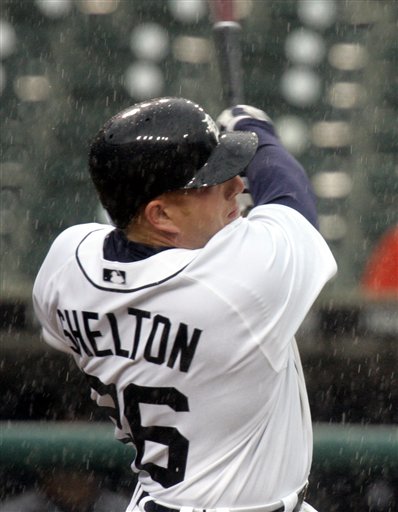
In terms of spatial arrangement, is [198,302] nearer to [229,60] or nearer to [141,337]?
[141,337]

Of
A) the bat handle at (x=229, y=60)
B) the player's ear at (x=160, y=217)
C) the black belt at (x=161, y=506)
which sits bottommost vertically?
the black belt at (x=161, y=506)

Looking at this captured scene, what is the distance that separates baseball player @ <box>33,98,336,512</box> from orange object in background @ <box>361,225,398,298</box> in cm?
590

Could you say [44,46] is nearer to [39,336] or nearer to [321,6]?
[321,6]

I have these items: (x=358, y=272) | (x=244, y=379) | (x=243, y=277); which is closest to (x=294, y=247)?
(x=243, y=277)

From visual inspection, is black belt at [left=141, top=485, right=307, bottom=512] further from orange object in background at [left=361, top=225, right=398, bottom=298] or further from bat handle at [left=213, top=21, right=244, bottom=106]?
orange object in background at [left=361, top=225, right=398, bottom=298]

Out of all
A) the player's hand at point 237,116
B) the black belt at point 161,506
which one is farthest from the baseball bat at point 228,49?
the black belt at point 161,506

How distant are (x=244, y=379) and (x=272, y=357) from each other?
0.06 m

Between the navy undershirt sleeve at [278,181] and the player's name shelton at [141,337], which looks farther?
the navy undershirt sleeve at [278,181]

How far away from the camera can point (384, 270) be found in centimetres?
831

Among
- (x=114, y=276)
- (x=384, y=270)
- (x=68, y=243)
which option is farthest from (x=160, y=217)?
(x=384, y=270)

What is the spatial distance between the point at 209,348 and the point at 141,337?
0.13 m

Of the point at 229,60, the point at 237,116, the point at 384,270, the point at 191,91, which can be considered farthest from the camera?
the point at 191,91

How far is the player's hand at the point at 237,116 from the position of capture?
6.73ft

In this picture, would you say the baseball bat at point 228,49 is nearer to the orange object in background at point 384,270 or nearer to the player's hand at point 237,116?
the player's hand at point 237,116
